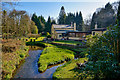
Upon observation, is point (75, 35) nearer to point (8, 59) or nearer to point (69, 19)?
point (8, 59)

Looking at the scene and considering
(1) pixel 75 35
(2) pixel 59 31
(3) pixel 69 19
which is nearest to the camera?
(1) pixel 75 35

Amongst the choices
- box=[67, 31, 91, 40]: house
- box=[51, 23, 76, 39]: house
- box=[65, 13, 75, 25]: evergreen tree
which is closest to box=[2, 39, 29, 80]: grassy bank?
box=[51, 23, 76, 39]: house

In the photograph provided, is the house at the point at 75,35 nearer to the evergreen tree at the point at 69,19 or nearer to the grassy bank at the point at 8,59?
the grassy bank at the point at 8,59

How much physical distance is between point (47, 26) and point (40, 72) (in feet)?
129

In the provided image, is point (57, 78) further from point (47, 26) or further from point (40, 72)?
point (47, 26)

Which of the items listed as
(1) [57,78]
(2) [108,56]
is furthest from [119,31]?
(1) [57,78]

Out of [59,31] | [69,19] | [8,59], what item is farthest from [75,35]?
[69,19]

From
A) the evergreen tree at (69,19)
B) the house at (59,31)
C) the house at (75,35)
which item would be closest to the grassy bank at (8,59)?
the house at (59,31)

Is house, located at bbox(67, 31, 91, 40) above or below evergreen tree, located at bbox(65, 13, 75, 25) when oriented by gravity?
below

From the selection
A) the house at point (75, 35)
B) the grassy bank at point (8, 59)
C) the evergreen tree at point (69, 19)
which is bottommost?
the grassy bank at point (8, 59)

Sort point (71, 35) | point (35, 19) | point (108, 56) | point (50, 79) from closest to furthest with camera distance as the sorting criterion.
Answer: point (108, 56)
point (50, 79)
point (71, 35)
point (35, 19)

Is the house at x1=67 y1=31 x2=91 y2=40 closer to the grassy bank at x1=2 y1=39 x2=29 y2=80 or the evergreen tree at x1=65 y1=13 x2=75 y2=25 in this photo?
the grassy bank at x1=2 y1=39 x2=29 y2=80

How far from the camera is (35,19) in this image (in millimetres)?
45094

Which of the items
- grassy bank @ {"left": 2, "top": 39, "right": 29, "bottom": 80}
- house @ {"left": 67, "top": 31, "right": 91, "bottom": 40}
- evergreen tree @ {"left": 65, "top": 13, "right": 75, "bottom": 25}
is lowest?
grassy bank @ {"left": 2, "top": 39, "right": 29, "bottom": 80}
